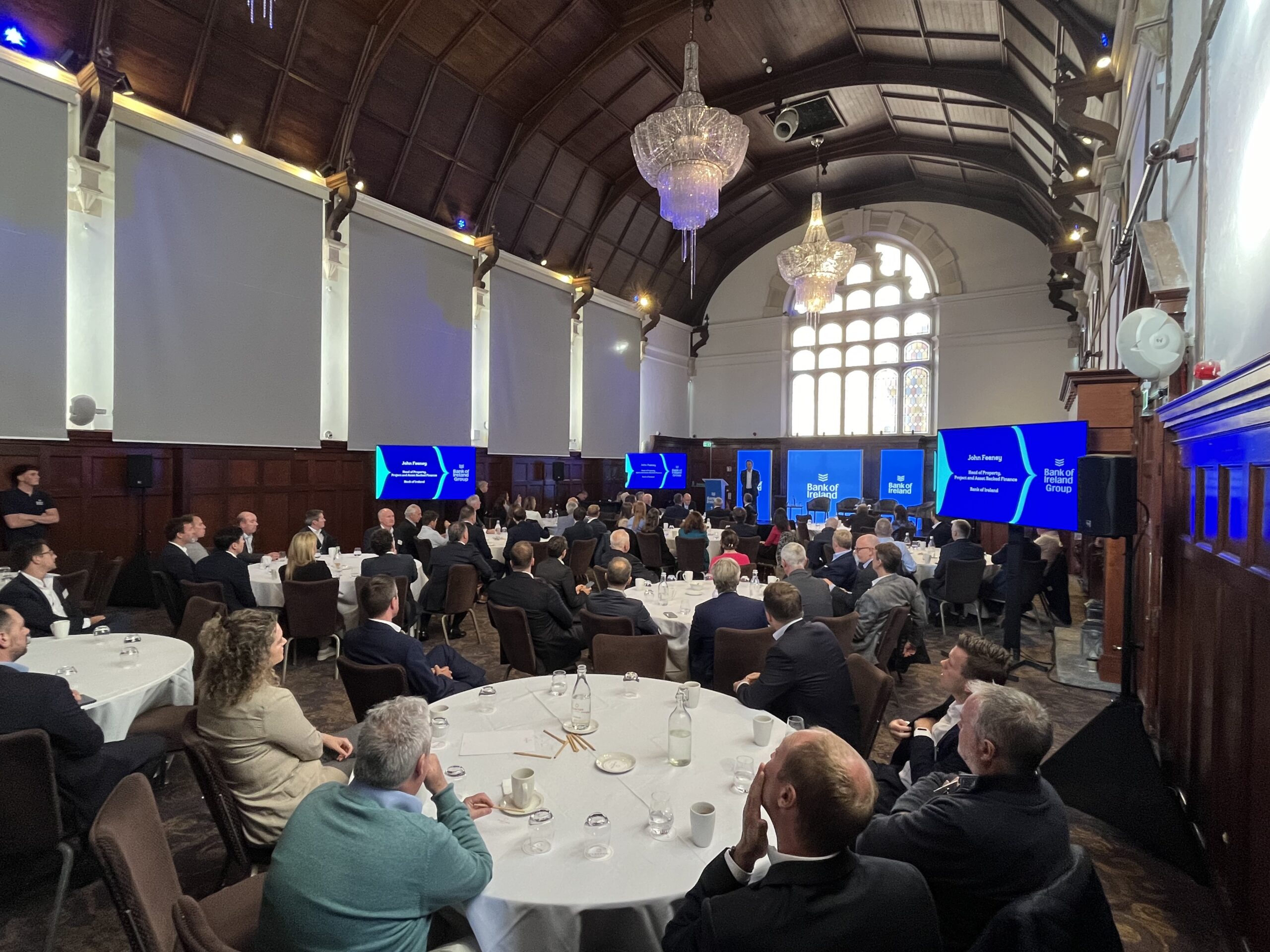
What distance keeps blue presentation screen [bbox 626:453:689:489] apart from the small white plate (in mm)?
13518

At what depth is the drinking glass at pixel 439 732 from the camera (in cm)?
231

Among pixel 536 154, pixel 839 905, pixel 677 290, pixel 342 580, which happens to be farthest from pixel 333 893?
pixel 677 290

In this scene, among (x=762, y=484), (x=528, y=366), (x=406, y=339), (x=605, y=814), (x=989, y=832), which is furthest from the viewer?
(x=762, y=484)

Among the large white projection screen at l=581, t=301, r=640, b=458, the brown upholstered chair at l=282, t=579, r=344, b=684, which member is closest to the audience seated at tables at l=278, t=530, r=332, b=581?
the brown upholstered chair at l=282, t=579, r=344, b=684

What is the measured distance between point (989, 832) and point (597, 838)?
1005mm

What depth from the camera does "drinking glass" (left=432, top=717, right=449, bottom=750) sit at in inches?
91.0

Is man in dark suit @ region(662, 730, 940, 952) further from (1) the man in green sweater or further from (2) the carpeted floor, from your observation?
(2) the carpeted floor

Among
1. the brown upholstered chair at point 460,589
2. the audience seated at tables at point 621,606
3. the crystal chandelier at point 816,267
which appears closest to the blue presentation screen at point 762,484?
the crystal chandelier at point 816,267

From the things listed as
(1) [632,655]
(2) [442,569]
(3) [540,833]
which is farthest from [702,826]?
(2) [442,569]

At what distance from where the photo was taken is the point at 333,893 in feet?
4.38

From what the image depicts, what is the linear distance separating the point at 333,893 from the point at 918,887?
123cm

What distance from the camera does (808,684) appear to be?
9.12 feet

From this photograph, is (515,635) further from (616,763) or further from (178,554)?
(178,554)

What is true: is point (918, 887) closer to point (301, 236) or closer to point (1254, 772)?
point (1254, 772)
